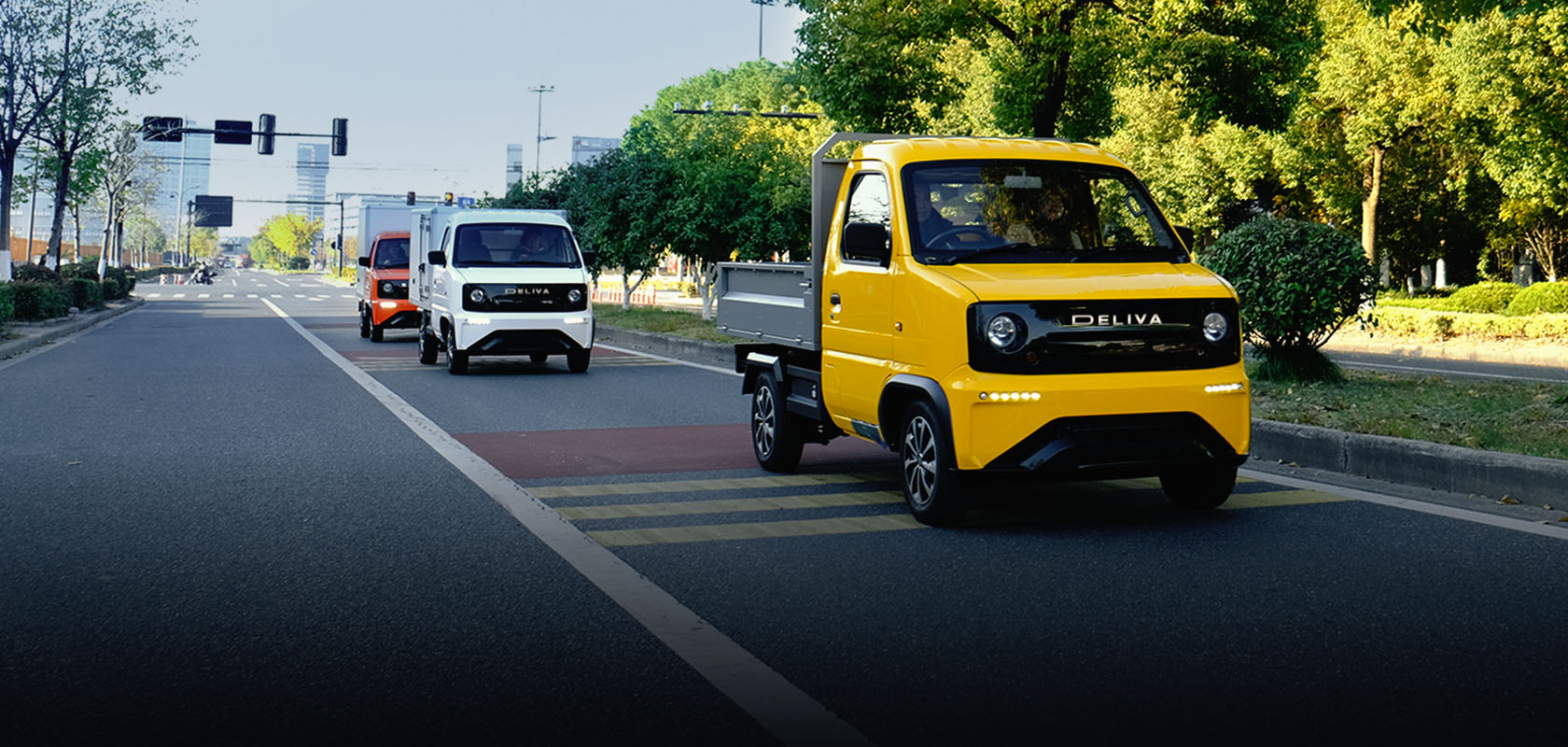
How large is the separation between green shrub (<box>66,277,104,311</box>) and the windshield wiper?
2997 cm

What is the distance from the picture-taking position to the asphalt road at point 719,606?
4.42m

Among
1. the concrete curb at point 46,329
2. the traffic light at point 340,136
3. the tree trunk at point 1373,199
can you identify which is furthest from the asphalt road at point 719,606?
the traffic light at point 340,136

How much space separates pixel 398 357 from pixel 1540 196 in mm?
24523

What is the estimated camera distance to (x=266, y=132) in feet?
144

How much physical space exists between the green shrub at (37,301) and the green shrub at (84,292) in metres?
3.01

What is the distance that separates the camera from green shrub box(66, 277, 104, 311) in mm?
33656

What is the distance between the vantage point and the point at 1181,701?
454cm

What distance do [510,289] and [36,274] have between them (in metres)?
20.7

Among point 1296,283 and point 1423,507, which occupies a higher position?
point 1296,283

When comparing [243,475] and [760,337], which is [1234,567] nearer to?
[760,337]

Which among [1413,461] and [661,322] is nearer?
[1413,461]

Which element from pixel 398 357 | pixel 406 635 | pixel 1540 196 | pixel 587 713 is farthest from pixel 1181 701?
pixel 1540 196

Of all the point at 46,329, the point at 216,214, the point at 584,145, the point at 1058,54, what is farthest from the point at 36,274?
the point at 584,145

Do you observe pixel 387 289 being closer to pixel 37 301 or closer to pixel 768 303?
pixel 37 301
